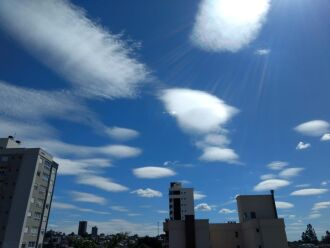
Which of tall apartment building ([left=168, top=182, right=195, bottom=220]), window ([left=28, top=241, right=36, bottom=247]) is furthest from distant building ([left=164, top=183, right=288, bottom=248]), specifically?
tall apartment building ([left=168, top=182, right=195, bottom=220])

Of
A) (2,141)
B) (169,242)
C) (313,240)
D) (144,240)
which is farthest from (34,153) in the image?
(313,240)

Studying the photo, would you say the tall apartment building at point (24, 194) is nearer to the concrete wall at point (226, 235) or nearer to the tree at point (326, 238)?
the concrete wall at point (226, 235)

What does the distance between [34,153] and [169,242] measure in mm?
39031

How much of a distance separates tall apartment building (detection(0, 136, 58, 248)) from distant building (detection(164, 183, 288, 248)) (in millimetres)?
31118

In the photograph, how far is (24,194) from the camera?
71750mm

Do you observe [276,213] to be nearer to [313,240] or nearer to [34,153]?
[34,153]

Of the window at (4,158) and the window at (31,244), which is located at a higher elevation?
the window at (4,158)

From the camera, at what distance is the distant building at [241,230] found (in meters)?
59.7

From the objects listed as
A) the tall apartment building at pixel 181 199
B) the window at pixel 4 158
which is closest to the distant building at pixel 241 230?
the window at pixel 4 158

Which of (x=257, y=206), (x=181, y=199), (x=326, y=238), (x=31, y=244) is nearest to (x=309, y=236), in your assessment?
(x=326, y=238)

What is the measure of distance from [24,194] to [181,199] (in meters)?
67.6

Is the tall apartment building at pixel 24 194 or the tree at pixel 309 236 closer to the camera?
the tall apartment building at pixel 24 194

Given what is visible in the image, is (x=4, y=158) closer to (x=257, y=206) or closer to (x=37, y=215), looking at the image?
(x=37, y=215)

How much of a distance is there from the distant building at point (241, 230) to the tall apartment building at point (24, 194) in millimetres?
31118
